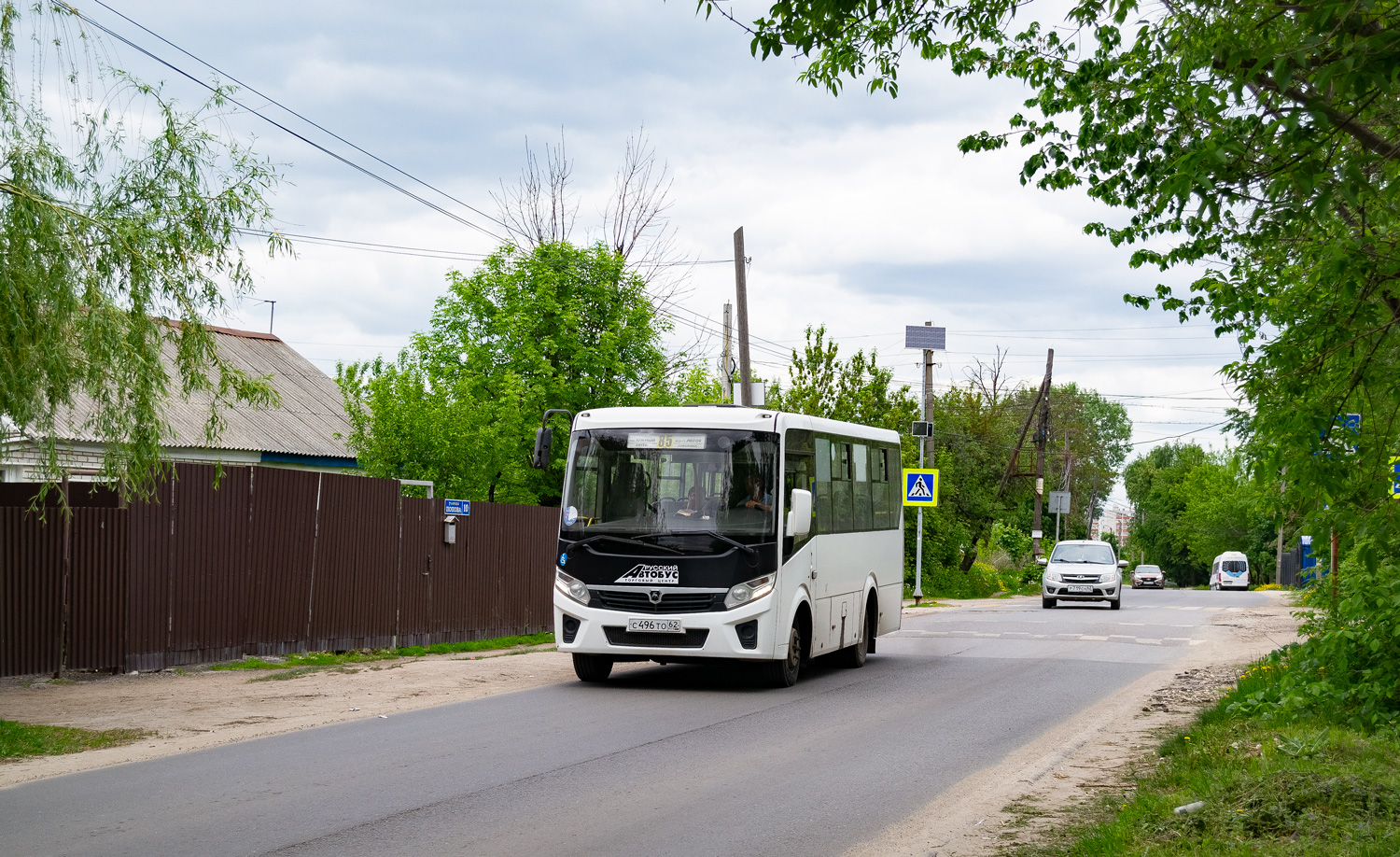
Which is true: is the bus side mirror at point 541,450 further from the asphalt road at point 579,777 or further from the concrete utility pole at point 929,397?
the concrete utility pole at point 929,397

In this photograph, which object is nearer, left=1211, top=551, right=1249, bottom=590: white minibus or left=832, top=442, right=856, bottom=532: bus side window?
left=832, top=442, right=856, bottom=532: bus side window

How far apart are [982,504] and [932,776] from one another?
4650 cm

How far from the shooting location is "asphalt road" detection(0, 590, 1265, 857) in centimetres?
701

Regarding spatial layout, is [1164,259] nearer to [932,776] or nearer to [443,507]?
[932,776]

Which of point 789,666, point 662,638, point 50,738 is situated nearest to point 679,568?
point 662,638

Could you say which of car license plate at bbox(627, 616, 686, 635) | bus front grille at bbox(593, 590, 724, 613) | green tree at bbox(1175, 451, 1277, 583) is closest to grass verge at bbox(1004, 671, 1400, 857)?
bus front grille at bbox(593, 590, 724, 613)

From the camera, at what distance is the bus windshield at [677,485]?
1409 cm

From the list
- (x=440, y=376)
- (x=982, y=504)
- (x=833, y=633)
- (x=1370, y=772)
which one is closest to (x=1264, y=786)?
(x=1370, y=772)

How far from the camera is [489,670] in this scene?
1638 cm

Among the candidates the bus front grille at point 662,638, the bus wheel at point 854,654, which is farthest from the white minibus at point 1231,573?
the bus front grille at point 662,638

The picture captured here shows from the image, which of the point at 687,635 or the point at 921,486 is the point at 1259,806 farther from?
the point at 921,486

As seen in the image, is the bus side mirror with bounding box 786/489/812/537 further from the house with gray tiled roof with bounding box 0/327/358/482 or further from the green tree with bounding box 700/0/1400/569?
the house with gray tiled roof with bounding box 0/327/358/482

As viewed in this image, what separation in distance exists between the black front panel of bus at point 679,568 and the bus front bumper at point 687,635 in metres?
0.30

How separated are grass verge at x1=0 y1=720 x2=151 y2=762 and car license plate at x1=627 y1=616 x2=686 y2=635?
4886mm
